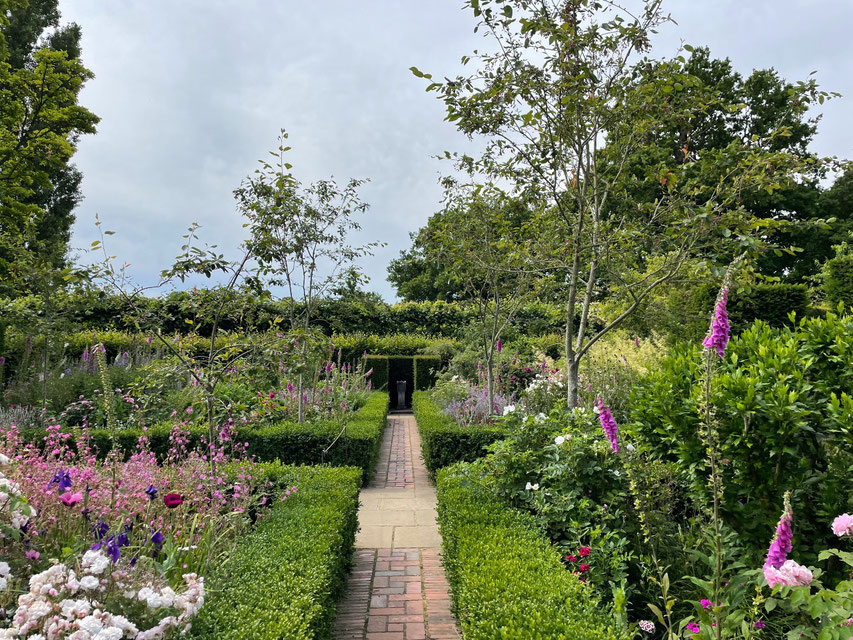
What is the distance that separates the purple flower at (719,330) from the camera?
2014 mm

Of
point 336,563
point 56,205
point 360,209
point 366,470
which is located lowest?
point 366,470

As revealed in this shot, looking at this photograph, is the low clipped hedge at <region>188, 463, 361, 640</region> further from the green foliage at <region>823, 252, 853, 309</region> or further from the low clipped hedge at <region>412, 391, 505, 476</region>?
the green foliage at <region>823, 252, 853, 309</region>

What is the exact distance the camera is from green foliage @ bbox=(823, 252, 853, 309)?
10203 mm

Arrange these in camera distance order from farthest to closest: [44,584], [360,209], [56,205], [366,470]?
[56,205] → [360,209] → [366,470] → [44,584]

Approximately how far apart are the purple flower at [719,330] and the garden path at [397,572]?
225 centimetres

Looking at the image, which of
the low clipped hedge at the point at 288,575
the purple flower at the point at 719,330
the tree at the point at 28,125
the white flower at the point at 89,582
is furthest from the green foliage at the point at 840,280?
the tree at the point at 28,125

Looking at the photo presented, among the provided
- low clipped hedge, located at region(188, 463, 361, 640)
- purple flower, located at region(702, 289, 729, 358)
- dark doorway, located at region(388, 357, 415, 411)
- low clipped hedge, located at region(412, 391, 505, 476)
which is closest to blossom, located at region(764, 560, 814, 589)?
purple flower, located at region(702, 289, 729, 358)

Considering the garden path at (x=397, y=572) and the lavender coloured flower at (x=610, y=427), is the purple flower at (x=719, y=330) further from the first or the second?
the garden path at (x=397, y=572)

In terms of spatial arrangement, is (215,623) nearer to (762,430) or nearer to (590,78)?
(762,430)

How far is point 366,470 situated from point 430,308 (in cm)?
1241

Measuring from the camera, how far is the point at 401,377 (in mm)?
14391

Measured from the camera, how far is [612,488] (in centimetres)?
317

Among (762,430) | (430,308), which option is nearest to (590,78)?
(762,430)

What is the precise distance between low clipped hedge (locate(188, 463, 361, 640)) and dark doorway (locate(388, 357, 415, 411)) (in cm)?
1005
